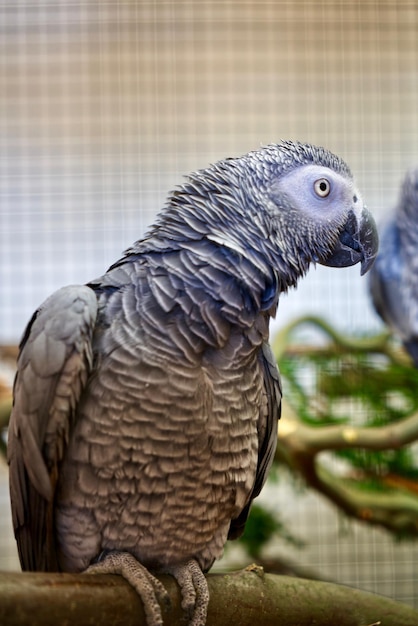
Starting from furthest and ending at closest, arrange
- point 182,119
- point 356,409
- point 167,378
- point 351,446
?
point 182,119 → point 356,409 → point 351,446 → point 167,378

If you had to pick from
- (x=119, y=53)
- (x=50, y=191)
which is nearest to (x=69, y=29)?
(x=119, y=53)

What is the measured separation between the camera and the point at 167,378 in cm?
91

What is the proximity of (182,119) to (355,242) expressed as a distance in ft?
5.06

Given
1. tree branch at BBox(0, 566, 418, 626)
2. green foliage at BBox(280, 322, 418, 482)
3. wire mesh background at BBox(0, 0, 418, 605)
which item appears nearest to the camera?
tree branch at BBox(0, 566, 418, 626)

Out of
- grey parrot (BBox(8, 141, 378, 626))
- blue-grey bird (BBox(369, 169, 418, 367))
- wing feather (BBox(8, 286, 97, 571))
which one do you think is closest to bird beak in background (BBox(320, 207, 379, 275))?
grey parrot (BBox(8, 141, 378, 626))

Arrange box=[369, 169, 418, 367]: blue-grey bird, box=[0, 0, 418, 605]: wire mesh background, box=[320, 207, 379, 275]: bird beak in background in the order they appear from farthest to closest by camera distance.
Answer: box=[0, 0, 418, 605]: wire mesh background, box=[369, 169, 418, 367]: blue-grey bird, box=[320, 207, 379, 275]: bird beak in background

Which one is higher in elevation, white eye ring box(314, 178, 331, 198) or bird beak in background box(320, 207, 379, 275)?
white eye ring box(314, 178, 331, 198)

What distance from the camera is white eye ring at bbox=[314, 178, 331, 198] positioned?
990 millimetres

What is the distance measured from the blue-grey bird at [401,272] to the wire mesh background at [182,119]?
0.16 metres

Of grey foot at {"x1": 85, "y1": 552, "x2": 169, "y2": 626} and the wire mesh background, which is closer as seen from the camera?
grey foot at {"x1": 85, "y1": 552, "x2": 169, "y2": 626}

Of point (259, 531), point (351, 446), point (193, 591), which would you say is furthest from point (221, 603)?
point (259, 531)

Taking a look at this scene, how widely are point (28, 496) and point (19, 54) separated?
1818mm

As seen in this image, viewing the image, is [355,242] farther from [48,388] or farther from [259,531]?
[259,531]

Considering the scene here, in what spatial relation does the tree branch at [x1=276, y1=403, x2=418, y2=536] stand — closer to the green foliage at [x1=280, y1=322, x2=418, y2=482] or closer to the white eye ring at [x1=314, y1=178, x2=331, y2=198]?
the green foliage at [x1=280, y1=322, x2=418, y2=482]
